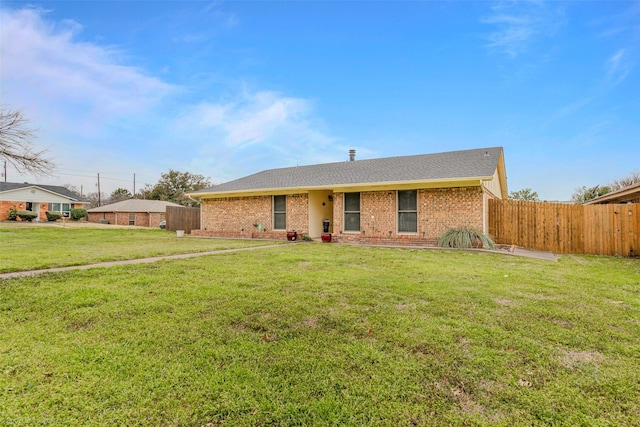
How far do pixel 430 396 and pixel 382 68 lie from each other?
1510 cm

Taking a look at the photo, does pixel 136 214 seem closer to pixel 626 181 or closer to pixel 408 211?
pixel 408 211

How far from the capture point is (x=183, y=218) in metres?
23.3

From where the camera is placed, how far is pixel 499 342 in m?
3.11

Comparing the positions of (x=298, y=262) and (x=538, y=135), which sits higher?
(x=538, y=135)

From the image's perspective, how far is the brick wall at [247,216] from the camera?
48.8 feet

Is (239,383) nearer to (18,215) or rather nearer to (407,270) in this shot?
(407,270)

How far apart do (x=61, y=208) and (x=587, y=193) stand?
5741 cm

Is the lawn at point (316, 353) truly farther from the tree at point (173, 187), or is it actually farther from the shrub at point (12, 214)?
the tree at point (173, 187)

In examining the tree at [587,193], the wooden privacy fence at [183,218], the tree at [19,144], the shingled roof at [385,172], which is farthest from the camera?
the tree at [587,193]

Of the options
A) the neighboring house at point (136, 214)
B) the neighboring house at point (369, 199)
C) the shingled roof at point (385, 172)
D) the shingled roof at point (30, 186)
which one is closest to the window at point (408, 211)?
the neighboring house at point (369, 199)

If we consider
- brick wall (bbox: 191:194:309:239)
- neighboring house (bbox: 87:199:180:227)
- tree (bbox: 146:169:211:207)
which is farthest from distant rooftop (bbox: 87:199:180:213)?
brick wall (bbox: 191:194:309:239)

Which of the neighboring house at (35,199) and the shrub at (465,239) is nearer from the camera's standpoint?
the shrub at (465,239)

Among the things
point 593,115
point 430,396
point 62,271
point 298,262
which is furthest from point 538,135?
point 62,271

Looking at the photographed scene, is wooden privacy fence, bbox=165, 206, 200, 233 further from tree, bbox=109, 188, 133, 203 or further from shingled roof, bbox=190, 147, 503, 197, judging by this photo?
tree, bbox=109, 188, 133, 203
